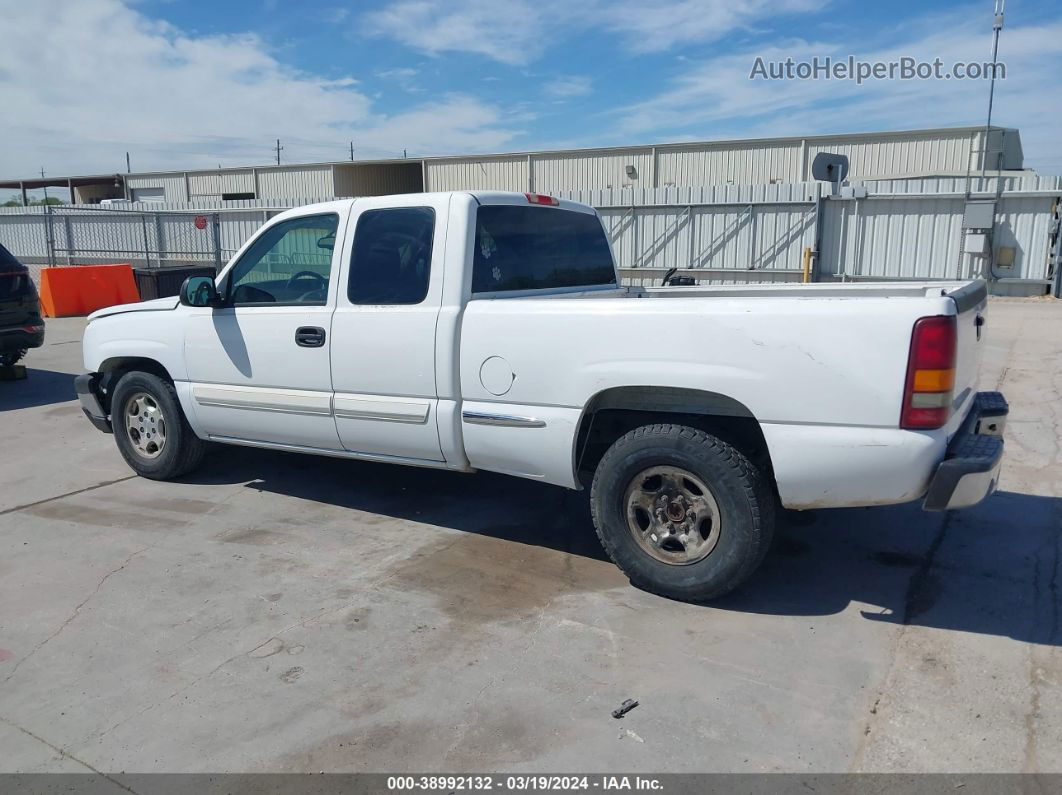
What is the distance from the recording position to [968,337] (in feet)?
12.9

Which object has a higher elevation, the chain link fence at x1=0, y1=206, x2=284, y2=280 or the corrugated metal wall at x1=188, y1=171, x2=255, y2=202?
the corrugated metal wall at x1=188, y1=171, x2=255, y2=202

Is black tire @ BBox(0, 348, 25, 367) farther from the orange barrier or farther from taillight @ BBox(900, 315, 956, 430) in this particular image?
taillight @ BBox(900, 315, 956, 430)

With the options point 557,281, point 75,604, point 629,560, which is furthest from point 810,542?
point 75,604

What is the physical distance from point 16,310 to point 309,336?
5.98m

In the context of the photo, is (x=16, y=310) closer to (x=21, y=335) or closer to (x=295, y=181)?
(x=21, y=335)

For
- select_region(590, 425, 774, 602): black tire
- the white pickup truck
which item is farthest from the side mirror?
select_region(590, 425, 774, 602): black tire

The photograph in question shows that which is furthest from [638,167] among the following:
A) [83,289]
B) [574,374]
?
[574,374]

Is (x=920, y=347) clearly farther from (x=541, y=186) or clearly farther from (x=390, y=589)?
(x=541, y=186)

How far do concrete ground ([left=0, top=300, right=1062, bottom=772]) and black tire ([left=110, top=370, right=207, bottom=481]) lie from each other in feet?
0.84

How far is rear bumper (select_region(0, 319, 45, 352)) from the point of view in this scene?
927 cm

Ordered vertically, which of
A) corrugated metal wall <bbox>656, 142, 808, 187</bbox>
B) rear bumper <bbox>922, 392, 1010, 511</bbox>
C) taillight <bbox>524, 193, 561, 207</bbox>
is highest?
corrugated metal wall <bbox>656, 142, 808, 187</bbox>

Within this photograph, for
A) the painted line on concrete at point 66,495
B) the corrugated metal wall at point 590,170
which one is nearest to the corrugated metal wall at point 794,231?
the corrugated metal wall at point 590,170

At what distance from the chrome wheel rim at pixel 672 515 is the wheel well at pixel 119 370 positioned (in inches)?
142

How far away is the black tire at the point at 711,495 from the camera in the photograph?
395 cm
